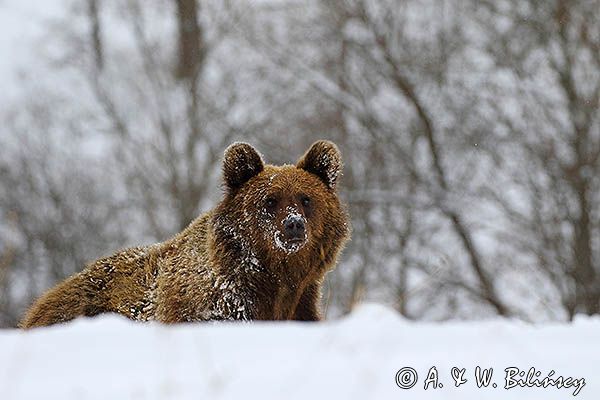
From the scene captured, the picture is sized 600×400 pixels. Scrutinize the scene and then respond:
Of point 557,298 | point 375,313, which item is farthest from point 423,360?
point 557,298

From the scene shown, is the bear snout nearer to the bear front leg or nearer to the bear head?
the bear head

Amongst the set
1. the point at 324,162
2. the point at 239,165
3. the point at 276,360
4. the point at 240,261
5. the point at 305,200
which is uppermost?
the point at 276,360

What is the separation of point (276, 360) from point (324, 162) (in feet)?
13.3

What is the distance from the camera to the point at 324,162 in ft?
26.8

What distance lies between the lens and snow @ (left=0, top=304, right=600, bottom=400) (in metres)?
3.89

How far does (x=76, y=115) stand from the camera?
30.7 meters

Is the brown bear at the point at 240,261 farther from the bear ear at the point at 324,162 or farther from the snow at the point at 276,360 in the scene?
the snow at the point at 276,360

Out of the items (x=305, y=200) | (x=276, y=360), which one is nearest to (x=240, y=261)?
(x=305, y=200)

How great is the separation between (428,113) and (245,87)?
7.50 metres

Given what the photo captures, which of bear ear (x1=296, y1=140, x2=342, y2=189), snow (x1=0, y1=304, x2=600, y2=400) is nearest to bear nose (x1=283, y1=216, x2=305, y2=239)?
bear ear (x1=296, y1=140, x2=342, y2=189)

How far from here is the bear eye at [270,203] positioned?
25.1ft

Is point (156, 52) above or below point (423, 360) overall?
below

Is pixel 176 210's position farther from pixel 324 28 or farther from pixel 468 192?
pixel 468 192

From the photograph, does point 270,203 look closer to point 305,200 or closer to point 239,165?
point 305,200
